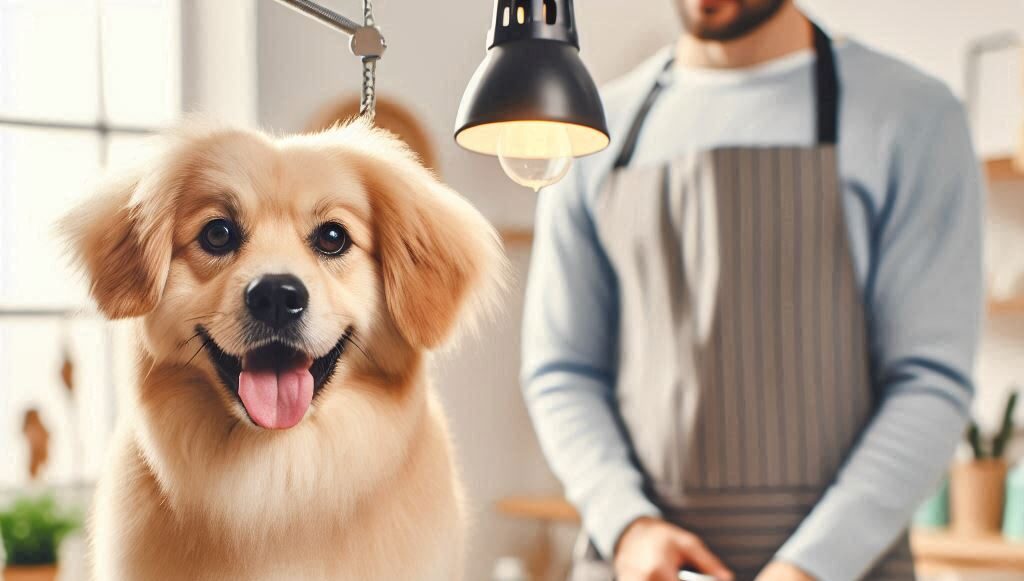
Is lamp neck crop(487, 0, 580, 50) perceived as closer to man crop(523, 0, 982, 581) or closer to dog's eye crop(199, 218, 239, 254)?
dog's eye crop(199, 218, 239, 254)

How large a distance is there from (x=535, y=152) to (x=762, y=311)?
Result: 0.86 metres

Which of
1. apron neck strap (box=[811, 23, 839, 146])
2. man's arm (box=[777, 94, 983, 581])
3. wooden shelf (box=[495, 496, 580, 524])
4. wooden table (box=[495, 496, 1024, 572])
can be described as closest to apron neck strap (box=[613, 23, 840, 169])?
apron neck strap (box=[811, 23, 839, 146])

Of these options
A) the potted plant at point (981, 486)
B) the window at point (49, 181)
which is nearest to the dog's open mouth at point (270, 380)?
the window at point (49, 181)

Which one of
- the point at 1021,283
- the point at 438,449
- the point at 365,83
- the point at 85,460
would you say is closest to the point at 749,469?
the point at 438,449

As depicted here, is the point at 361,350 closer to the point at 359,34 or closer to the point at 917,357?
the point at 359,34

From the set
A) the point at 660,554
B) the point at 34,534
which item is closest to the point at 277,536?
the point at 660,554

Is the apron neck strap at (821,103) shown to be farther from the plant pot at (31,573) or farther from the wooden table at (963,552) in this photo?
the wooden table at (963,552)

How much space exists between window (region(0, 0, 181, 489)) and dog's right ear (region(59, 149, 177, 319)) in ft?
4.95

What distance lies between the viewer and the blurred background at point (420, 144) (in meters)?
2.05

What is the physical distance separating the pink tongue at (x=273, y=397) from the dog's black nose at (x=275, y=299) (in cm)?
2

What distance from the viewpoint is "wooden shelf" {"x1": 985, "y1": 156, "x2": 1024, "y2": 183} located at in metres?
2.70

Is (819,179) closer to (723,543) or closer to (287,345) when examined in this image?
(723,543)

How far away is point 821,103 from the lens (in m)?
1.38

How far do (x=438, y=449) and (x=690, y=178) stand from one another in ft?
3.15
